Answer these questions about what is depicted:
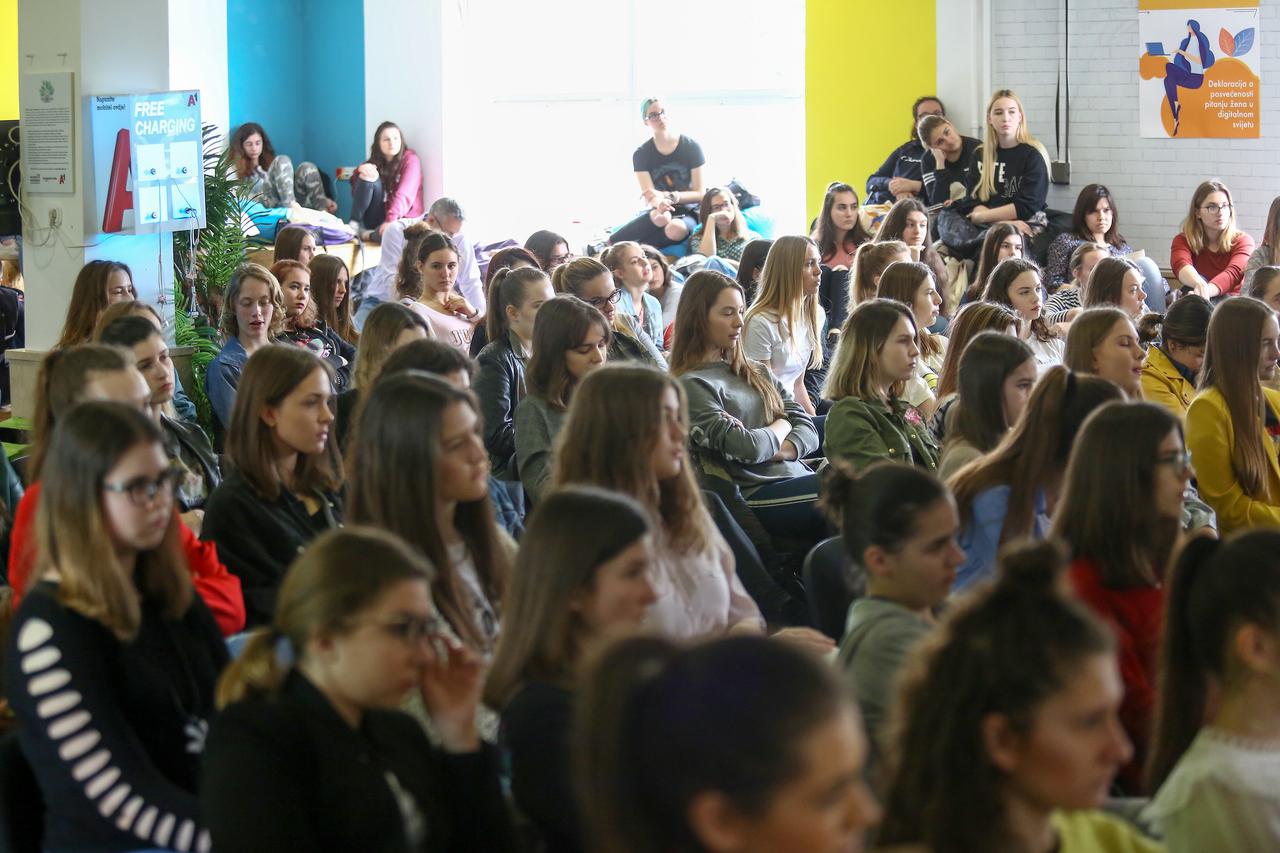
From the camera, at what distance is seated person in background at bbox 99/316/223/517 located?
3.98 m

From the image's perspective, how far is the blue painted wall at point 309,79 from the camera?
36.8 feet

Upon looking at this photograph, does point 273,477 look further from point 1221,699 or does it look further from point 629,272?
point 629,272

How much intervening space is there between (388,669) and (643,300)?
15.8 feet

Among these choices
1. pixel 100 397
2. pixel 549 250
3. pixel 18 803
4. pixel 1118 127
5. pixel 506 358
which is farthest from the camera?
pixel 1118 127

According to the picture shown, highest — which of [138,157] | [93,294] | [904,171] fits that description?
[904,171]

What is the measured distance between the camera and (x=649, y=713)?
1.30 meters

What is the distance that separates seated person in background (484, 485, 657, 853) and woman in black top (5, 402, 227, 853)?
52 centimetres

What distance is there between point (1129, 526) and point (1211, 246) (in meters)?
6.29

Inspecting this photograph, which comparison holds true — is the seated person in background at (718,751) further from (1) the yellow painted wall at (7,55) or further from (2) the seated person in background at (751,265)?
(1) the yellow painted wall at (7,55)

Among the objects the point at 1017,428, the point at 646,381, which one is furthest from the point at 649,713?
the point at 1017,428

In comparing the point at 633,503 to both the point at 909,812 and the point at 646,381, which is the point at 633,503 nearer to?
the point at 909,812

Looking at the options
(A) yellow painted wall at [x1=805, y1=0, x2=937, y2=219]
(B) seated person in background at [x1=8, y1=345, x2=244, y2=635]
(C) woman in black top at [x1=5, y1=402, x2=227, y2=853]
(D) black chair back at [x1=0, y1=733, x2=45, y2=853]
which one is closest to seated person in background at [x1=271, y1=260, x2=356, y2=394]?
(B) seated person in background at [x1=8, y1=345, x2=244, y2=635]

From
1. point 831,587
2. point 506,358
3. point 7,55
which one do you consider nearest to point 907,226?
point 506,358

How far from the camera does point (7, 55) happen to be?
11195 millimetres
